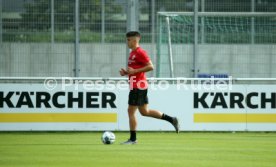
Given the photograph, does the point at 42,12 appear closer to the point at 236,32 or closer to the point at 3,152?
the point at 236,32

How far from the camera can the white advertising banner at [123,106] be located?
63.7 ft

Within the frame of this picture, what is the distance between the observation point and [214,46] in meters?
21.5

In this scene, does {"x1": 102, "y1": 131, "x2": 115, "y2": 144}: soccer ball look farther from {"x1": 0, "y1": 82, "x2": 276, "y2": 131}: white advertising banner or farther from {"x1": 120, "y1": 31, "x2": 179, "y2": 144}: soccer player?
{"x1": 0, "y1": 82, "x2": 276, "y2": 131}: white advertising banner

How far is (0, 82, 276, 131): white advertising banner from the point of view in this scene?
765 inches

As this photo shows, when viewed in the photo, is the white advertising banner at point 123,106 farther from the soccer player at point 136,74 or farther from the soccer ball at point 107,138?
the soccer ball at point 107,138

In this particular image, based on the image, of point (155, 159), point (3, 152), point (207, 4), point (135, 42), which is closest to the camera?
point (155, 159)

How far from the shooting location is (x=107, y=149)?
13.7 meters

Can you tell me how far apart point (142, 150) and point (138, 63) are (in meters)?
2.33

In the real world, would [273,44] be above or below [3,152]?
above

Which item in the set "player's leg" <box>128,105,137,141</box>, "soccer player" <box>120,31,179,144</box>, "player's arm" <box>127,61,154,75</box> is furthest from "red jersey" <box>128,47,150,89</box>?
"player's leg" <box>128,105,137,141</box>

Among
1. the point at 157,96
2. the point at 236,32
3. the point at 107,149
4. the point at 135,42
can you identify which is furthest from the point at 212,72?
the point at 107,149

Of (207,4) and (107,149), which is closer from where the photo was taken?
(107,149)

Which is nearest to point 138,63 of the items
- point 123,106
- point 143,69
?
point 143,69

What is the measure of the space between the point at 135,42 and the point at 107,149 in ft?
7.92
